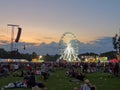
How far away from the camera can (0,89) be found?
1088 inches

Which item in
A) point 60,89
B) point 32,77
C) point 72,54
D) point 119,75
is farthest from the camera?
point 72,54

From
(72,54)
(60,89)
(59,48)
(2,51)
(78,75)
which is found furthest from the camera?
(2,51)

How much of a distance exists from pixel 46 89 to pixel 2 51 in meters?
174

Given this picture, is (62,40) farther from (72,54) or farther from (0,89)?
(0,89)

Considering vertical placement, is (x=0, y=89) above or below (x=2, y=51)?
below

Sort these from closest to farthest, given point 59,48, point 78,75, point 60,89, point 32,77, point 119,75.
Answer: point 60,89
point 32,77
point 78,75
point 119,75
point 59,48

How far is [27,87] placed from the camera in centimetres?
2900

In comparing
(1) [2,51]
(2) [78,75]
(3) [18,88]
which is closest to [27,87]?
(3) [18,88]

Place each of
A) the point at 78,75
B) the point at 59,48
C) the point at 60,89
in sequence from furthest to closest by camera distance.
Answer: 1. the point at 59,48
2. the point at 78,75
3. the point at 60,89

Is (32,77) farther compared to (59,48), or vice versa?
(59,48)

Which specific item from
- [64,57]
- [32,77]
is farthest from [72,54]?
[32,77]

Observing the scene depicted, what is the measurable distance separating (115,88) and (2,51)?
173724 millimetres

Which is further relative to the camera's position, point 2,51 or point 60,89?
point 2,51

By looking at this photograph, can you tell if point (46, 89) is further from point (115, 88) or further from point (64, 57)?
point (64, 57)
